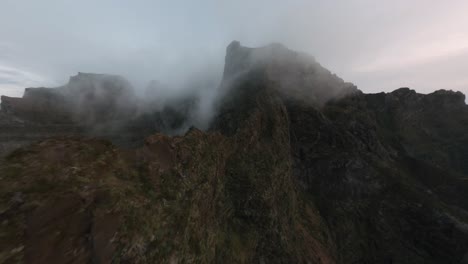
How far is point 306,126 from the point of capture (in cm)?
12719

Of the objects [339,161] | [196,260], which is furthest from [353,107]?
[196,260]

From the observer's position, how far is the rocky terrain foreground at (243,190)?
16.9m

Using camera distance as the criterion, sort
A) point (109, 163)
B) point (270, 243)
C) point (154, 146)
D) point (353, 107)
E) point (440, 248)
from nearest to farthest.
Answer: point (109, 163) < point (154, 146) < point (270, 243) < point (440, 248) < point (353, 107)

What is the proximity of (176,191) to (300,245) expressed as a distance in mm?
57492

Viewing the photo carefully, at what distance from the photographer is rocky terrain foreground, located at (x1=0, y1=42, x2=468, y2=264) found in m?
16.9

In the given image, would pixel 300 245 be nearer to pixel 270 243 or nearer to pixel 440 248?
pixel 270 243

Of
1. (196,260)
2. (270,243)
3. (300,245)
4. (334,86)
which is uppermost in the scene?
(334,86)

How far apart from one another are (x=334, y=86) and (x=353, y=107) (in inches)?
901

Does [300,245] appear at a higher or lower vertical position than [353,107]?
lower

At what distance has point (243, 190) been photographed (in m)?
58.5

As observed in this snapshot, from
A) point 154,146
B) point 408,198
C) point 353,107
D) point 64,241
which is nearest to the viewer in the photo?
point 64,241

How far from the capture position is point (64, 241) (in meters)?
15.8

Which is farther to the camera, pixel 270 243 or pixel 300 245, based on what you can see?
pixel 300 245

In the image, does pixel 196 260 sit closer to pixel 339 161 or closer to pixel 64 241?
pixel 64 241
